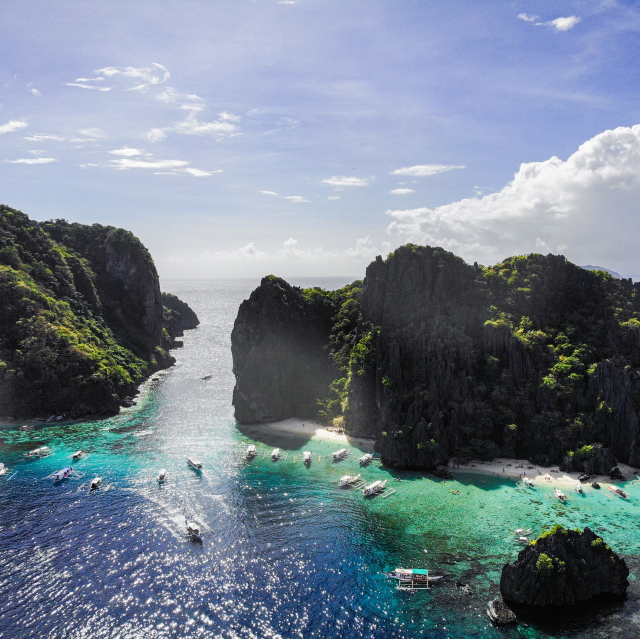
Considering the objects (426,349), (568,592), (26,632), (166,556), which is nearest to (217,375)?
(426,349)

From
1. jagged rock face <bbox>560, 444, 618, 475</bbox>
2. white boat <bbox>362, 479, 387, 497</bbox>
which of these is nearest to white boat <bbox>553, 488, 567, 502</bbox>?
jagged rock face <bbox>560, 444, 618, 475</bbox>

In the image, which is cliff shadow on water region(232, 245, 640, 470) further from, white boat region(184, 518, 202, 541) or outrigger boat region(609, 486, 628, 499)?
white boat region(184, 518, 202, 541)

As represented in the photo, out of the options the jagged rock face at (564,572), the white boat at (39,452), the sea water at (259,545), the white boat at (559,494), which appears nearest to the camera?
the sea water at (259,545)

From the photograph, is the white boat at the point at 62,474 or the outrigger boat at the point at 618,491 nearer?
the outrigger boat at the point at 618,491

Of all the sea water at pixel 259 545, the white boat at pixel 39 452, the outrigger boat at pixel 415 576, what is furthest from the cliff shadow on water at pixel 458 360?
the white boat at pixel 39 452

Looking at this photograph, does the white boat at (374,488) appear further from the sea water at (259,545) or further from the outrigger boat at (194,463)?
the outrigger boat at (194,463)

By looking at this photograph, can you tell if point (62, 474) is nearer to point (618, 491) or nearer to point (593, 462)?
point (593, 462)
